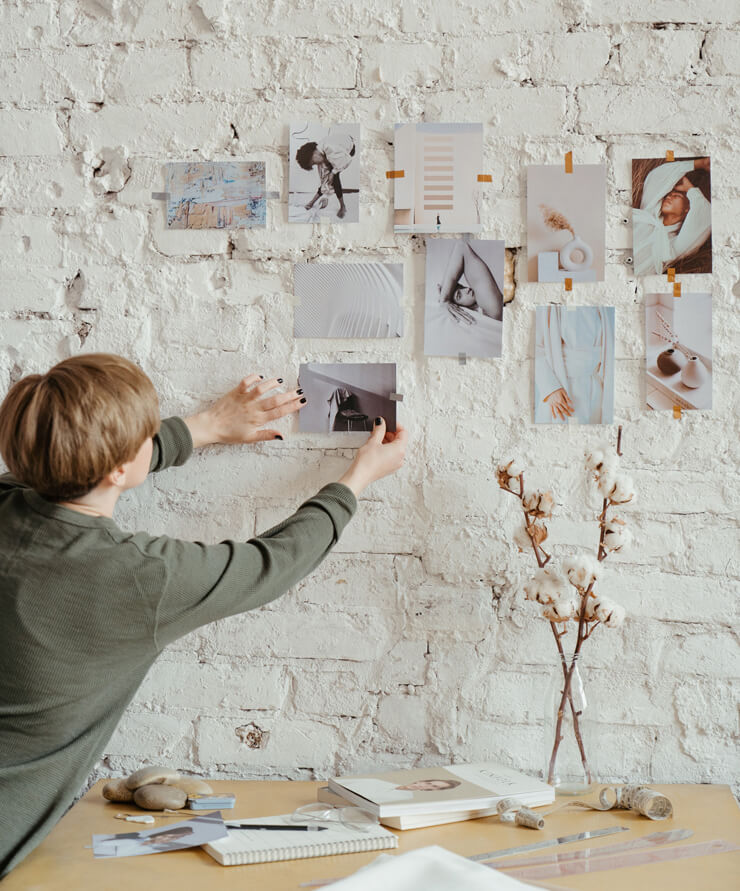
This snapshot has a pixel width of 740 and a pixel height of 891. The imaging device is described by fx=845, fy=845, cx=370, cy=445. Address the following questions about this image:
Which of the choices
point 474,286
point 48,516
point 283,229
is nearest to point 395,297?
point 474,286

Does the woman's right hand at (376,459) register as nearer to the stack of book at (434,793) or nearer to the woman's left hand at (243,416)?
the woman's left hand at (243,416)

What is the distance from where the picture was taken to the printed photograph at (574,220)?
1.68 m

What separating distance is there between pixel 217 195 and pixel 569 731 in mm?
1255

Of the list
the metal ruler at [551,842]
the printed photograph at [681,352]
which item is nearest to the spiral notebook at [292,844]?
the metal ruler at [551,842]

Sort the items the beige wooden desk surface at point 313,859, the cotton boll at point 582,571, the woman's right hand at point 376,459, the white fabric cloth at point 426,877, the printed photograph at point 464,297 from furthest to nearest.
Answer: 1. the printed photograph at point 464,297
2. the woman's right hand at point 376,459
3. the cotton boll at point 582,571
4. the beige wooden desk surface at point 313,859
5. the white fabric cloth at point 426,877

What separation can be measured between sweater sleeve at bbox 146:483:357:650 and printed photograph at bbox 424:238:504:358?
0.45 metres

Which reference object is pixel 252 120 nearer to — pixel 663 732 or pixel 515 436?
pixel 515 436

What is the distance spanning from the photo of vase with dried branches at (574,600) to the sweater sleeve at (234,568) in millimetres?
380

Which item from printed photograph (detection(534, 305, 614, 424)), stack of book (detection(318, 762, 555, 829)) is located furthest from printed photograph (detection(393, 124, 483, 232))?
stack of book (detection(318, 762, 555, 829))

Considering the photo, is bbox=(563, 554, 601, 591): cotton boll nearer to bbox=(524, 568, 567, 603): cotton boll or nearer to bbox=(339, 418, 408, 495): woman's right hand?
bbox=(524, 568, 567, 603): cotton boll

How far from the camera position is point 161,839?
133 cm

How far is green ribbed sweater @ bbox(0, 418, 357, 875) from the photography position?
4.09 feet

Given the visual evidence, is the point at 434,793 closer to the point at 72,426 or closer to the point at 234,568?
the point at 234,568

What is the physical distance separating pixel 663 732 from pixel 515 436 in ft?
2.12
